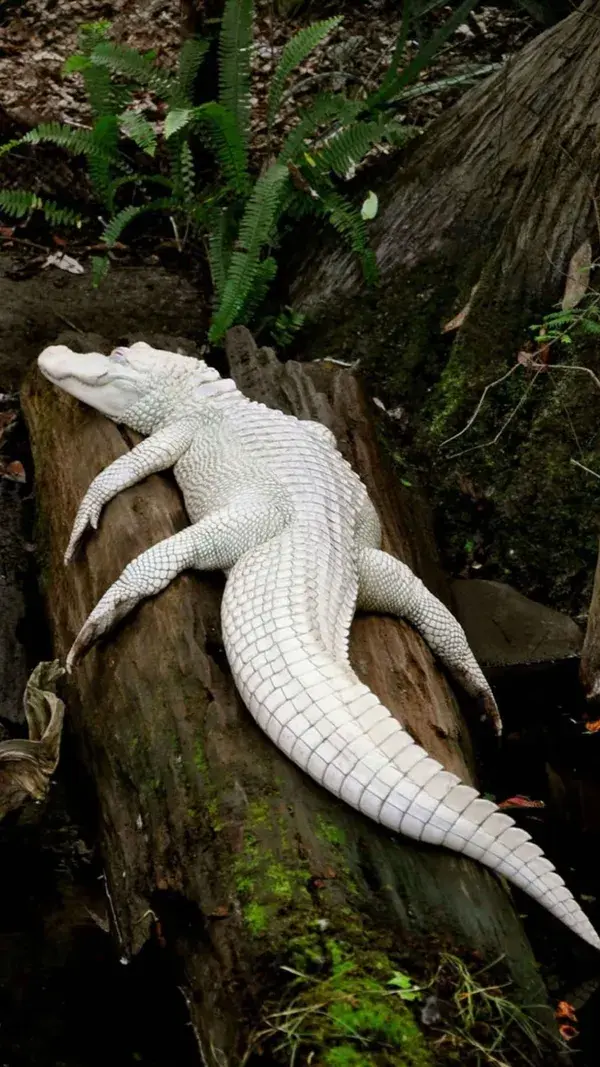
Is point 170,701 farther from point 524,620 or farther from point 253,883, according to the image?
point 524,620

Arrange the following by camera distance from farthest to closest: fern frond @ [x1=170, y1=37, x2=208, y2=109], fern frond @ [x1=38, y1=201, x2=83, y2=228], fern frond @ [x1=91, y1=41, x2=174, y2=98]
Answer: fern frond @ [x1=38, y1=201, x2=83, y2=228] → fern frond @ [x1=170, y1=37, x2=208, y2=109] → fern frond @ [x1=91, y1=41, x2=174, y2=98]

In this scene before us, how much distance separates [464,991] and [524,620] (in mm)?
2684

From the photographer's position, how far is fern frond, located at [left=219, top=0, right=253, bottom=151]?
608 centimetres

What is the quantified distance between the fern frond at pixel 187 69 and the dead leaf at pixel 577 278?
2.58 m

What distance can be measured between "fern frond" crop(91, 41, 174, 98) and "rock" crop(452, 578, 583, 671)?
143 inches

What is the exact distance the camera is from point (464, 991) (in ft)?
8.27

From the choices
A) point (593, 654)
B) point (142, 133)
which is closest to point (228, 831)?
point (593, 654)

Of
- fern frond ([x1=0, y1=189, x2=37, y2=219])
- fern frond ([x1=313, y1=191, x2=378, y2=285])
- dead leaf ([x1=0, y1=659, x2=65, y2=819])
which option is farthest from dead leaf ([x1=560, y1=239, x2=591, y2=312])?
dead leaf ([x1=0, y1=659, x2=65, y2=819])

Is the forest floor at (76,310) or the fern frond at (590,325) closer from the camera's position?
the forest floor at (76,310)

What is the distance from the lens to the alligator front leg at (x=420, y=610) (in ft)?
13.1

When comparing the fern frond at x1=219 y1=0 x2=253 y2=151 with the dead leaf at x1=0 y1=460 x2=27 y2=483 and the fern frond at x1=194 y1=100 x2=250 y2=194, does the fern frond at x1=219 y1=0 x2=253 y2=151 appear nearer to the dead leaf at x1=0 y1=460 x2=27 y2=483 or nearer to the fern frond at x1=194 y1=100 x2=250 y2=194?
the fern frond at x1=194 y1=100 x2=250 y2=194

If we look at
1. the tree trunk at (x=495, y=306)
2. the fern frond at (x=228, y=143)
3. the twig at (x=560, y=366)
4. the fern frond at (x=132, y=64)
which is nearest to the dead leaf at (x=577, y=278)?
the tree trunk at (x=495, y=306)

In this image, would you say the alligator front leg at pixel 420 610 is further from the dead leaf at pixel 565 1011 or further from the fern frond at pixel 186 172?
the fern frond at pixel 186 172

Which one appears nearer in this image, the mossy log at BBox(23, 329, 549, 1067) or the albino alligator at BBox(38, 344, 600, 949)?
the mossy log at BBox(23, 329, 549, 1067)
